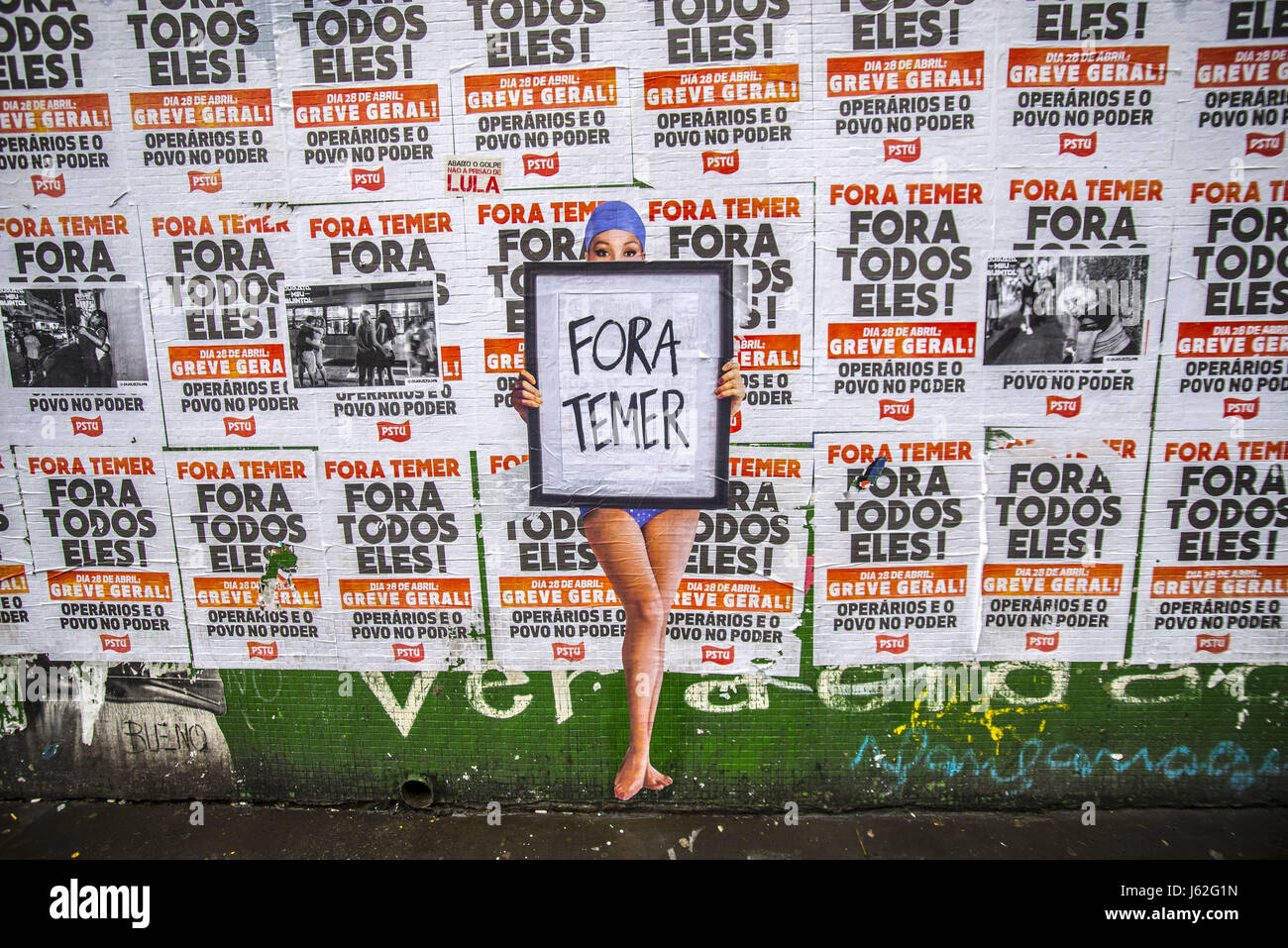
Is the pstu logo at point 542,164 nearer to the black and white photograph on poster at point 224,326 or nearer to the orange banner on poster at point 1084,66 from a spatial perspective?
the black and white photograph on poster at point 224,326

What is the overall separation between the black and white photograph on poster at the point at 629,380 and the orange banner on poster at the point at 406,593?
0.67m

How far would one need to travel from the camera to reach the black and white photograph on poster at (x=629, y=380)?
2.96m

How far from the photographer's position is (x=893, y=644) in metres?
3.20

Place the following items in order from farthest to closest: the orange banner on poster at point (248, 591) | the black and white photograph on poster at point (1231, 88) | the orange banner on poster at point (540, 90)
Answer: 1. the orange banner on poster at point (248, 591)
2. the orange banner on poster at point (540, 90)
3. the black and white photograph on poster at point (1231, 88)

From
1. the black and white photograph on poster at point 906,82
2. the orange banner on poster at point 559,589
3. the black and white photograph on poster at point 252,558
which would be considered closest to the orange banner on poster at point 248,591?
the black and white photograph on poster at point 252,558

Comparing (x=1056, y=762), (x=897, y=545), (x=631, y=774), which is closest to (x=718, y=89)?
(x=897, y=545)

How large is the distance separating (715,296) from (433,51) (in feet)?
5.69

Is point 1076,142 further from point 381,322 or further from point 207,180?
point 207,180

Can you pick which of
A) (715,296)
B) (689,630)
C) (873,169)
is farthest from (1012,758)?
(873,169)

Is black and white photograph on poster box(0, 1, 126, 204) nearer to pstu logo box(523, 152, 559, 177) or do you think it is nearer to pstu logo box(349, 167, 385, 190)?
pstu logo box(349, 167, 385, 190)

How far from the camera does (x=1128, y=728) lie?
3.22 m

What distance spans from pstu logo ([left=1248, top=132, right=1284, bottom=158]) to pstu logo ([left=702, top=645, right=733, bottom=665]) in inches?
134

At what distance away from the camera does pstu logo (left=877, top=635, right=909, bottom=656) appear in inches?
126

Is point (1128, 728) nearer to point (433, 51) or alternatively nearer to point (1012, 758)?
point (1012, 758)
